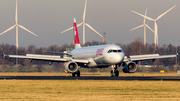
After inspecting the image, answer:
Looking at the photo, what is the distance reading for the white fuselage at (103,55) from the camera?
5357 cm

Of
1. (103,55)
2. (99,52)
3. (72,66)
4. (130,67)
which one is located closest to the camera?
(103,55)

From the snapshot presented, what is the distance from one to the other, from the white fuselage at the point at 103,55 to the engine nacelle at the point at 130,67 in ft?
9.35

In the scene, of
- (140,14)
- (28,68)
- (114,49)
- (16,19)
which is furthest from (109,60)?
(16,19)

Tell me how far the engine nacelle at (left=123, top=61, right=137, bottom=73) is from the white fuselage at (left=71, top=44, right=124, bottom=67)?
285 cm

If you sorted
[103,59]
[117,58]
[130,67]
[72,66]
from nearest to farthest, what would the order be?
[117,58]
[103,59]
[130,67]
[72,66]

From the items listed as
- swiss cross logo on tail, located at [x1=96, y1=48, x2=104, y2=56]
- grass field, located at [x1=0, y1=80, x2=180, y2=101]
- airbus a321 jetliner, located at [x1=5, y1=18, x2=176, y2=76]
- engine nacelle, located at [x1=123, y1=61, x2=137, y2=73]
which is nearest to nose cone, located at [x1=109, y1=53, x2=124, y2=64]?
airbus a321 jetliner, located at [x1=5, y1=18, x2=176, y2=76]

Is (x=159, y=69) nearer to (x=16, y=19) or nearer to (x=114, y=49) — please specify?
(x=114, y=49)

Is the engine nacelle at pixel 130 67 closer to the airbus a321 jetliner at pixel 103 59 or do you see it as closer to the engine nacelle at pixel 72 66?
the airbus a321 jetliner at pixel 103 59

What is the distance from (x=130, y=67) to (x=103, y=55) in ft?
15.7

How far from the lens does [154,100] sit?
20.8m

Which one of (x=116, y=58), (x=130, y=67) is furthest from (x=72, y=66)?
(x=130, y=67)

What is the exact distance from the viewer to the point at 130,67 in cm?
5691

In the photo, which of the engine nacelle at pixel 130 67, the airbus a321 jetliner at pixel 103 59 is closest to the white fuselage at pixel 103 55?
the airbus a321 jetliner at pixel 103 59

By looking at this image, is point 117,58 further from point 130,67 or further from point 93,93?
point 93,93
